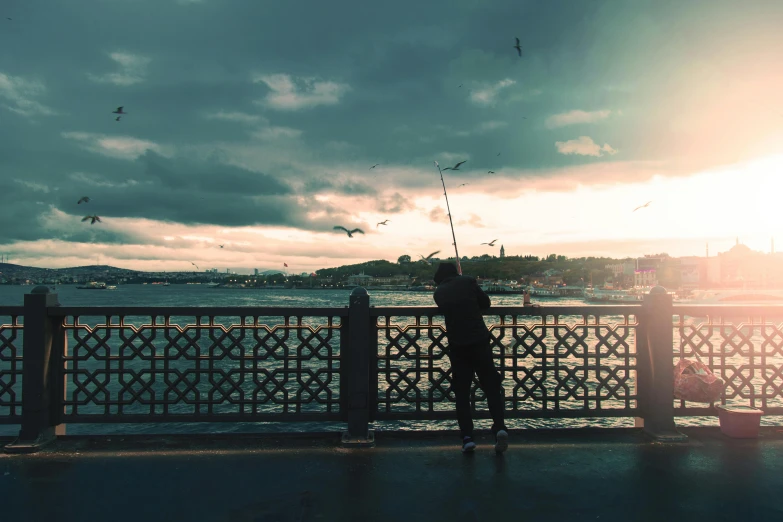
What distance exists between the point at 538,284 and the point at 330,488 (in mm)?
194634

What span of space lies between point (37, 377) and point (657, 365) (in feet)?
22.2

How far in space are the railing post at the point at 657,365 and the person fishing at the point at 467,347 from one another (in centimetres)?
186

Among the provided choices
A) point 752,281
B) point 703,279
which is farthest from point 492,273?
point 752,281

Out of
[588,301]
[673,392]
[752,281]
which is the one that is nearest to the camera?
[673,392]

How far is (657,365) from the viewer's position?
19.4 feet

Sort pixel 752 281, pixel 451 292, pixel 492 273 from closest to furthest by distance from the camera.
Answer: pixel 451 292, pixel 752 281, pixel 492 273

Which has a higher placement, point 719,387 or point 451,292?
point 451,292

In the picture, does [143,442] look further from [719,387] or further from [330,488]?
[719,387]

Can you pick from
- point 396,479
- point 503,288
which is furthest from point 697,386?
point 503,288

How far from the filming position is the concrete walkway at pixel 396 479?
3936 mm

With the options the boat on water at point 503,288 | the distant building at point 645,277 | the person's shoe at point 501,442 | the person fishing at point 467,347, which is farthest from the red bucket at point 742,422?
the boat on water at point 503,288

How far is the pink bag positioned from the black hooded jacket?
2.50m

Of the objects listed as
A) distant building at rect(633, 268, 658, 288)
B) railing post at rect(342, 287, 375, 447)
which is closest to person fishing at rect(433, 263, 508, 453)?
railing post at rect(342, 287, 375, 447)

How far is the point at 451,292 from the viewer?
541cm
